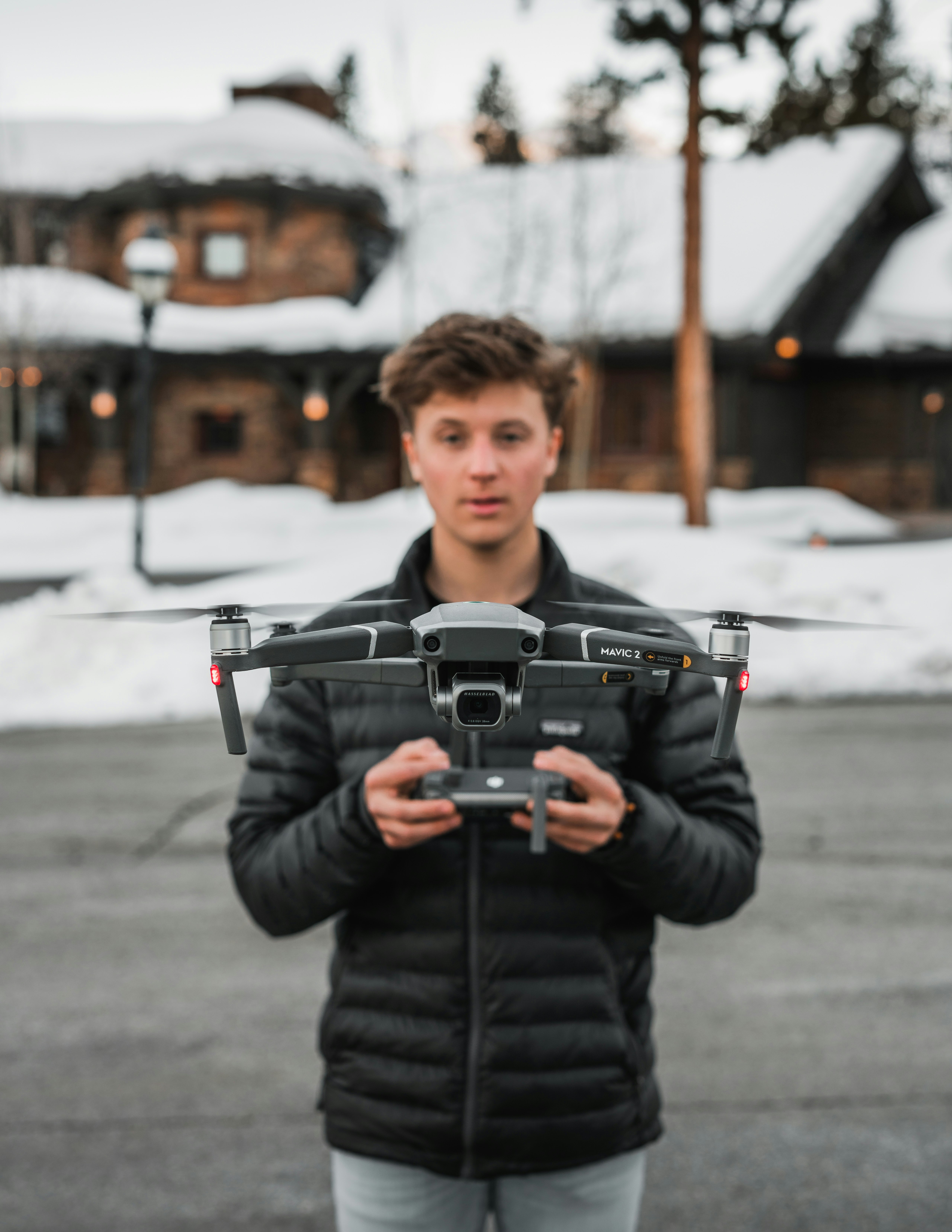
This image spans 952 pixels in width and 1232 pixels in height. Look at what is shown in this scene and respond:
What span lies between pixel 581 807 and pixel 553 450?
588 mm

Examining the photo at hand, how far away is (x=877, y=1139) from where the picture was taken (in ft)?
12.8

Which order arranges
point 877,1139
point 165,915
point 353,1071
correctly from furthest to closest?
point 165,915, point 877,1139, point 353,1071

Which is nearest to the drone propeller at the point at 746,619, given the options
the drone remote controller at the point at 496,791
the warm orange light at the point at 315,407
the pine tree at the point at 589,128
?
the drone remote controller at the point at 496,791

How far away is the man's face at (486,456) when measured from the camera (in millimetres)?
1760

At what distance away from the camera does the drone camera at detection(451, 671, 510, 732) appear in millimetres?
970

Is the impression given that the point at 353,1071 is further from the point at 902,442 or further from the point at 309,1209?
the point at 902,442

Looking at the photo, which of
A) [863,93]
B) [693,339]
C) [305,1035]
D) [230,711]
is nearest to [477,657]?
[230,711]

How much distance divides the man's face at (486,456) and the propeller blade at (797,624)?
79 centimetres

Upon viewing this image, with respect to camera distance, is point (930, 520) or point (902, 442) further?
point (902, 442)

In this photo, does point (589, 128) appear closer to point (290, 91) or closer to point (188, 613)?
point (290, 91)

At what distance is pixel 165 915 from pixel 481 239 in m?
24.3

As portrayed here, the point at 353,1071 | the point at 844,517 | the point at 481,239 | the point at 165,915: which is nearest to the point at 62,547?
the point at 481,239

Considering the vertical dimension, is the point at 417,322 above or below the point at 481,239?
below

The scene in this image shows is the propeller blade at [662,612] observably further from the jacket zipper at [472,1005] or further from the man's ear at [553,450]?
the jacket zipper at [472,1005]
